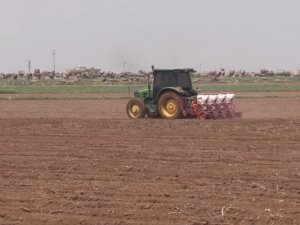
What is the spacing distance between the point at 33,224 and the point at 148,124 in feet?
42.6

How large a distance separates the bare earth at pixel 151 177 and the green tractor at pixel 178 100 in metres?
4.49

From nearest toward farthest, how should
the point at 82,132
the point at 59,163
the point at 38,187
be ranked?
the point at 38,187
the point at 59,163
the point at 82,132

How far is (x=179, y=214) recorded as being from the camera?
712 centimetres

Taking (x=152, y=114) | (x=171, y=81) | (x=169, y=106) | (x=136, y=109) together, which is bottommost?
(x=152, y=114)

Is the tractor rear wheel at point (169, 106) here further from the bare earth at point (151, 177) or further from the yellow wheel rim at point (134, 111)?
the bare earth at point (151, 177)

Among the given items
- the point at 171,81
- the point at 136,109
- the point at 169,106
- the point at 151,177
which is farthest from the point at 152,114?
the point at 151,177

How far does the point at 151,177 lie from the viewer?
9.53m

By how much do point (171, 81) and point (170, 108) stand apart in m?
0.98

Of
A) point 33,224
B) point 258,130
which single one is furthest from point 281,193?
point 258,130

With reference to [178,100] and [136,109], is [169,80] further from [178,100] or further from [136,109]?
[136,109]

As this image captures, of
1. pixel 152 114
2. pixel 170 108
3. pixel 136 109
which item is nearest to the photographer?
pixel 170 108

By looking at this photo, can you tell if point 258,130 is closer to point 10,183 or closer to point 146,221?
point 10,183

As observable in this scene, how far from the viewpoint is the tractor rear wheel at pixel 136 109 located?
2253cm

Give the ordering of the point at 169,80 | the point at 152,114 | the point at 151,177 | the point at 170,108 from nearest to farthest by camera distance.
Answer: the point at 151,177 → the point at 170,108 → the point at 169,80 → the point at 152,114
